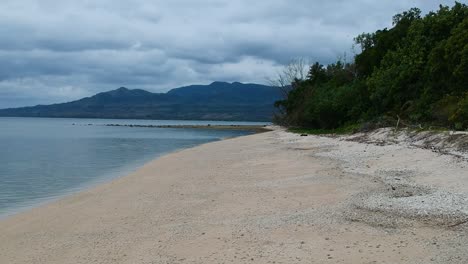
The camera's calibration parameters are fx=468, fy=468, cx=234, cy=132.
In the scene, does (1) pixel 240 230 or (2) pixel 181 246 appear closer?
(2) pixel 181 246

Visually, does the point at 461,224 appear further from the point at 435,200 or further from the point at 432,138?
the point at 432,138

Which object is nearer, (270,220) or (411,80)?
(270,220)

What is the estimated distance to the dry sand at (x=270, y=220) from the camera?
788cm

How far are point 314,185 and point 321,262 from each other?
23.2 ft

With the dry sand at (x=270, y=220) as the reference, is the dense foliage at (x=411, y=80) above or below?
above

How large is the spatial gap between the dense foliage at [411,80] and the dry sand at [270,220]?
1488 cm

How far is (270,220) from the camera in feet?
33.3

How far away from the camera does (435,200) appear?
1046 centimetres

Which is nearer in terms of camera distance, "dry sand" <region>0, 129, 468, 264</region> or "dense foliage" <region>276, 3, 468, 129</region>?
"dry sand" <region>0, 129, 468, 264</region>

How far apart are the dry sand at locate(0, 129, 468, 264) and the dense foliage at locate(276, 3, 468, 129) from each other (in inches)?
586

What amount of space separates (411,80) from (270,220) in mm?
32823

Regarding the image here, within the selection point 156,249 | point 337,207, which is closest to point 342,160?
point 337,207

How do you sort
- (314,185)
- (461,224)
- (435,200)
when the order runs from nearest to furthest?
(461,224) < (435,200) < (314,185)

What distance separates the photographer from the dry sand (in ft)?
25.9
